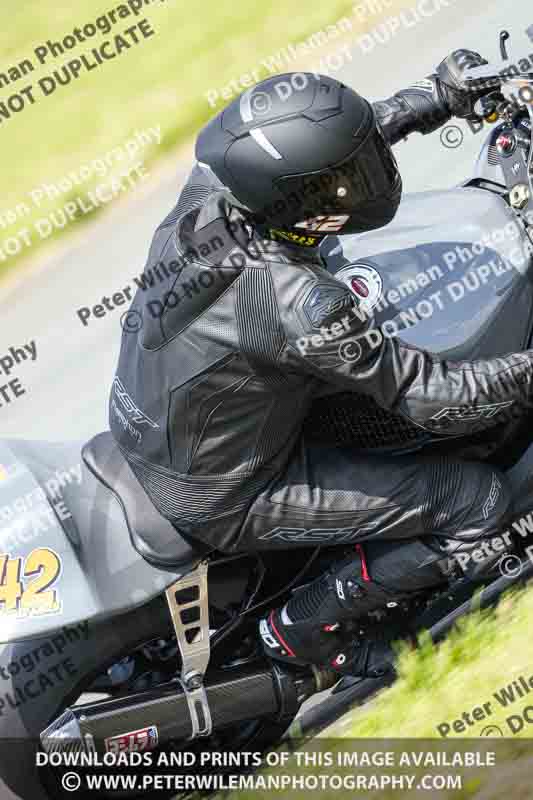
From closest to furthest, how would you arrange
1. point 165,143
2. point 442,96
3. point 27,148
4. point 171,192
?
point 442,96
point 171,192
point 165,143
point 27,148

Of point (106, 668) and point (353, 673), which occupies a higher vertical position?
point (106, 668)

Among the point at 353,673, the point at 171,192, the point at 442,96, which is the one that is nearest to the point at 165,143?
the point at 171,192

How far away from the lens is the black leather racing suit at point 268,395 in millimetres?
3010

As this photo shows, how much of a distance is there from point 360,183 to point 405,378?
0.51 meters

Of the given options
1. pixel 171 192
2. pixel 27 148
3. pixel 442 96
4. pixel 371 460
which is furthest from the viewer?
pixel 27 148

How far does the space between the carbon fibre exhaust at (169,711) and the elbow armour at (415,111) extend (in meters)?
1.87

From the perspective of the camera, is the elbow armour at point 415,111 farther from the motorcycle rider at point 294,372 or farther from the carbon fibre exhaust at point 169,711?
the carbon fibre exhaust at point 169,711

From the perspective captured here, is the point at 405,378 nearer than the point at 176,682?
Yes

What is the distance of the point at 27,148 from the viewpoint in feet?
26.1

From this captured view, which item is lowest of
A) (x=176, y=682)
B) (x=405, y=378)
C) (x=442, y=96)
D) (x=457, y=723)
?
(x=457, y=723)

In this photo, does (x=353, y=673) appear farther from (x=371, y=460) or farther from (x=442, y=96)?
(x=442, y=96)

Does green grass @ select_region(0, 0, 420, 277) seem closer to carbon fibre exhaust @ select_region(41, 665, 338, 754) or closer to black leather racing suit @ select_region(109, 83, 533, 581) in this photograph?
carbon fibre exhaust @ select_region(41, 665, 338, 754)

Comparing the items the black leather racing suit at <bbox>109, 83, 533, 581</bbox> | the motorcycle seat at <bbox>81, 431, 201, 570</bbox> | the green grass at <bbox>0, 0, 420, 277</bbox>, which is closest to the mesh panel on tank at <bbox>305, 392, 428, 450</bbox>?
the black leather racing suit at <bbox>109, 83, 533, 581</bbox>

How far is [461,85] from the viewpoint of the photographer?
3.76 meters
